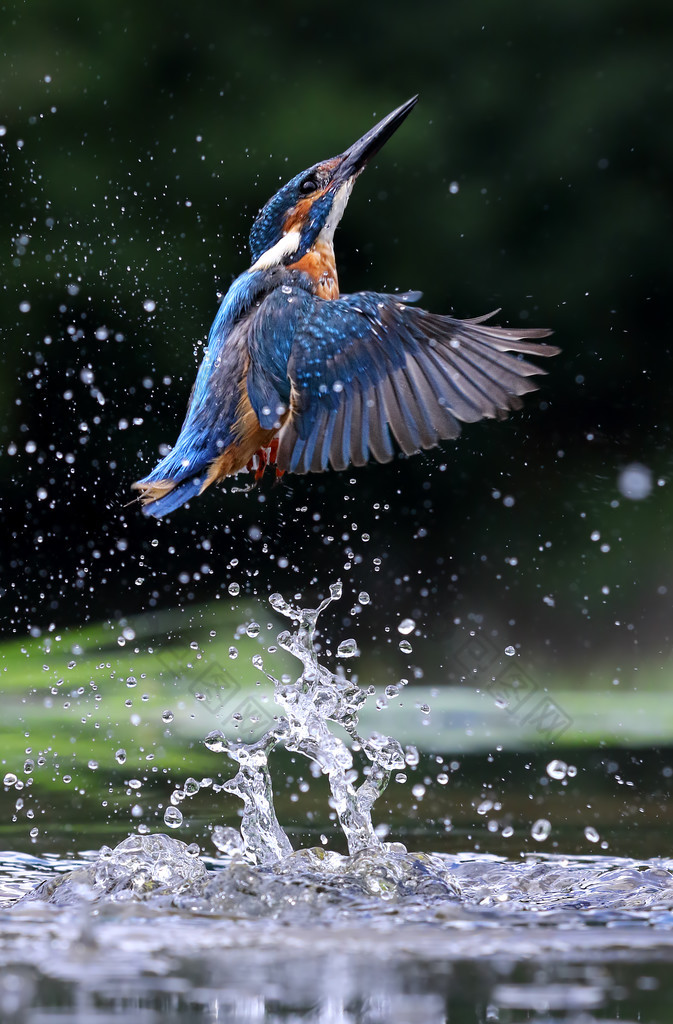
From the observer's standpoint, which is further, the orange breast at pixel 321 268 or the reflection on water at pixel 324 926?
the orange breast at pixel 321 268

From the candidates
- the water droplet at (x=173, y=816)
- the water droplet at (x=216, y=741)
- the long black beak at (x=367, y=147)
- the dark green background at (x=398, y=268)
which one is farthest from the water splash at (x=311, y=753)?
the dark green background at (x=398, y=268)

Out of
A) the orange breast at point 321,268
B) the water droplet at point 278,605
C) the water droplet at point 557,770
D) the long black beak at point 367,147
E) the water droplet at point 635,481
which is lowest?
the water droplet at point 557,770

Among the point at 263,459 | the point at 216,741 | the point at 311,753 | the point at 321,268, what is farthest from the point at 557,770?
the point at 321,268

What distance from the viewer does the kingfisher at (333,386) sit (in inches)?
118

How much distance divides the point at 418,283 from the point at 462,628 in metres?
1.76

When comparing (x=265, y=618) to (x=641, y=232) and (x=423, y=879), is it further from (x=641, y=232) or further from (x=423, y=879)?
(x=423, y=879)

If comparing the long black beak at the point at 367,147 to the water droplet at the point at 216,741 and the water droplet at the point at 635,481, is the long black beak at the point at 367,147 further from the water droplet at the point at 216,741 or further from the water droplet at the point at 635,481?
the water droplet at the point at 635,481

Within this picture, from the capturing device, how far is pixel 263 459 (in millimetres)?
3303

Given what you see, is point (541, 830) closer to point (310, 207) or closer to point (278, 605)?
point (278, 605)

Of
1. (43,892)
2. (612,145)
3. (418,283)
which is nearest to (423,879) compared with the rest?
(43,892)

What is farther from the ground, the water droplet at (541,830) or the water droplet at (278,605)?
the water droplet at (278,605)

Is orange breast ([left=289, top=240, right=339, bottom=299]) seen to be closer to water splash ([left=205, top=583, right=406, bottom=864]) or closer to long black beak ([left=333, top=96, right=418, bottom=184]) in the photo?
long black beak ([left=333, top=96, right=418, bottom=184])

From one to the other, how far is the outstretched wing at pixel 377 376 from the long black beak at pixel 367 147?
48 cm

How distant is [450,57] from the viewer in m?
7.46
